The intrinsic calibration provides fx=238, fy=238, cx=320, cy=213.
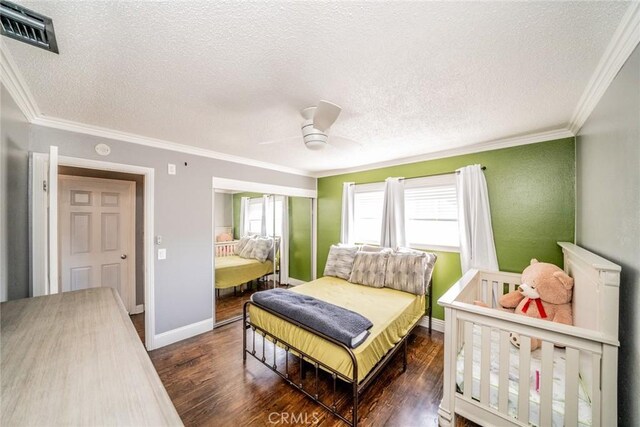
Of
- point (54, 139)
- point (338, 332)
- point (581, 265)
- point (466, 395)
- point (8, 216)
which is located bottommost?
point (466, 395)

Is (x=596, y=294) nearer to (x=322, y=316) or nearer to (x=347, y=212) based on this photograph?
(x=322, y=316)

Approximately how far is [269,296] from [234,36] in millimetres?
2062

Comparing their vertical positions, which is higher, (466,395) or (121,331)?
(121,331)

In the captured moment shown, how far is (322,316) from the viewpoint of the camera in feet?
6.21

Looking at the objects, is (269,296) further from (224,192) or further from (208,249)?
(224,192)

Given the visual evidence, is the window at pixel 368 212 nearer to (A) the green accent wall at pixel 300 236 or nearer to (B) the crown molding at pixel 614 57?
(A) the green accent wall at pixel 300 236

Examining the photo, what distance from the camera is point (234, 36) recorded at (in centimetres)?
115

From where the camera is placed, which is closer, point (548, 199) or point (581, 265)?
point (581, 265)

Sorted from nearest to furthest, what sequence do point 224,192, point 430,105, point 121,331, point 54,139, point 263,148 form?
point 121,331, point 430,105, point 54,139, point 263,148, point 224,192

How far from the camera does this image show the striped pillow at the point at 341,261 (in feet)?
11.5

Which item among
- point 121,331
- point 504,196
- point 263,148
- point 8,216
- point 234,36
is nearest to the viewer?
point 121,331

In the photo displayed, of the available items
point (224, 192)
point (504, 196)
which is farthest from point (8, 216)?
point (504, 196)

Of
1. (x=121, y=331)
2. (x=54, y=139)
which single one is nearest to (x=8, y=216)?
(x=54, y=139)

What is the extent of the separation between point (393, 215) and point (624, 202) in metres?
2.29
